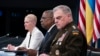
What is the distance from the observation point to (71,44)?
399 cm

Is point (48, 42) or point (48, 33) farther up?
point (48, 33)

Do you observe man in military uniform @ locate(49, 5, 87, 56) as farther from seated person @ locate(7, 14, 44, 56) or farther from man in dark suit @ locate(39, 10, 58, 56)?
seated person @ locate(7, 14, 44, 56)

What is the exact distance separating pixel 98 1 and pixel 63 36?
2850 millimetres

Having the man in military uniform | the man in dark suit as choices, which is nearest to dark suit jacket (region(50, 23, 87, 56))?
the man in military uniform

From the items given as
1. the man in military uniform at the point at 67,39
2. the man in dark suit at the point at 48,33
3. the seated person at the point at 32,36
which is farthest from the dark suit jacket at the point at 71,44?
the seated person at the point at 32,36

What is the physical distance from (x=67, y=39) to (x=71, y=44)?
0.09m

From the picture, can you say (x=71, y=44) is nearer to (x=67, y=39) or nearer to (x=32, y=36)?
(x=67, y=39)

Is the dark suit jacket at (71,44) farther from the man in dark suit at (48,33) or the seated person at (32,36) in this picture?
the seated person at (32,36)

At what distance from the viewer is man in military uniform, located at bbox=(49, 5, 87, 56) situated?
3.99 metres

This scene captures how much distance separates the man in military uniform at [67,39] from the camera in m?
3.99

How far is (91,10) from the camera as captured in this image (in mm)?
7039

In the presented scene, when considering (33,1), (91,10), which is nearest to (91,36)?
(91,10)

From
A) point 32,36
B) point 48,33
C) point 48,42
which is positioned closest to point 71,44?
point 48,42

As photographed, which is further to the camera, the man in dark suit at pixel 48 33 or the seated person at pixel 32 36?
the seated person at pixel 32 36
